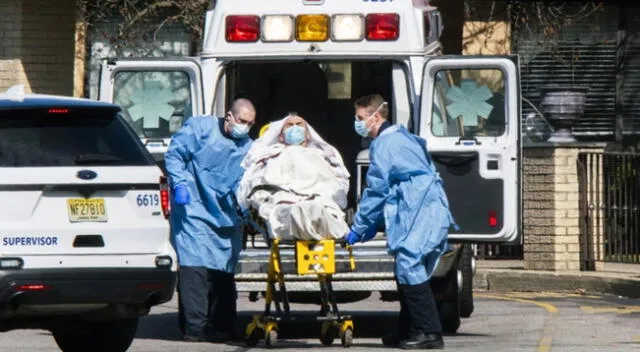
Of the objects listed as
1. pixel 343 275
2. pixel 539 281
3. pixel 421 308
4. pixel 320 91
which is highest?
pixel 320 91

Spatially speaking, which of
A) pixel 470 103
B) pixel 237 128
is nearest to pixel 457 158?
pixel 470 103

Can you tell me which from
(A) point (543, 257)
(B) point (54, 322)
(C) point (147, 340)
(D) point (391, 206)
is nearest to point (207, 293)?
(C) point (147, 340)

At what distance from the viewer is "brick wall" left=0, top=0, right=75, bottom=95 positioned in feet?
78.5

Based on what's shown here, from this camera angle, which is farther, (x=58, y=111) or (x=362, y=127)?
(x=362, y=127)

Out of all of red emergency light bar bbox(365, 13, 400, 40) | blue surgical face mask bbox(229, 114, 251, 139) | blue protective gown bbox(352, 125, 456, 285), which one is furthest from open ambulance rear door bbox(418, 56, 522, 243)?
blue surgical face mask bbox(229, 114, 251, 139)

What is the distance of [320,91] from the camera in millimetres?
15273

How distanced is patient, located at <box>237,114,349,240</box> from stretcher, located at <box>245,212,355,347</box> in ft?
0.31

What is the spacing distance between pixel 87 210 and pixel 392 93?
12.8 feet

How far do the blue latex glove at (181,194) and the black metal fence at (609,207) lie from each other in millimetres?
8242

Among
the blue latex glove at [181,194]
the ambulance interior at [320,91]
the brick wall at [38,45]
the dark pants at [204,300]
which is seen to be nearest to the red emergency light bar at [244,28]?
the ambulance interior at [320,91]

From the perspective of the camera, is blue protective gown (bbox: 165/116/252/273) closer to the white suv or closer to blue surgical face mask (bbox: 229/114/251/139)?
blue surgical face mask (bbox: 229/114/251/139)

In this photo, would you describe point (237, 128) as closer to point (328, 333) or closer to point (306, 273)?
point (306, 273)

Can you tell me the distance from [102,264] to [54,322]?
733 mm

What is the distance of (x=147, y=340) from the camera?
528 inches
